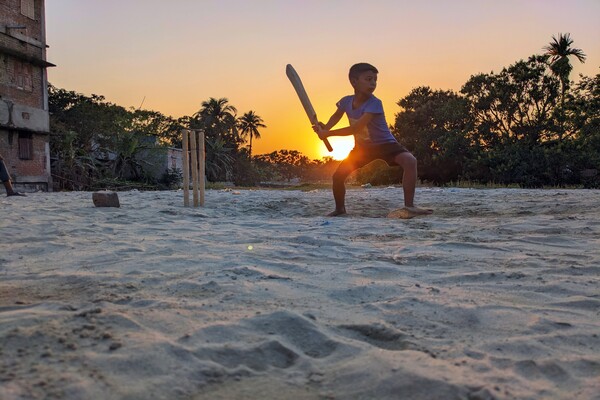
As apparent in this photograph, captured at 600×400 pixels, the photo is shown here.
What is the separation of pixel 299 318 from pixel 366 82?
4.08 metres

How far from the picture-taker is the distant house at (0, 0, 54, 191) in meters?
15.9

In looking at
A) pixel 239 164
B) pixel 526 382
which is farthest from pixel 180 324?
pixel 239 164

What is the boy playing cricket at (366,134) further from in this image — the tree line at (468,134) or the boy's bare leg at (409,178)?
the tree line at (468,134)

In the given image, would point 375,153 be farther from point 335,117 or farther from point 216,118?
point 216,118

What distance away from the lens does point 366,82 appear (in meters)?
5.11

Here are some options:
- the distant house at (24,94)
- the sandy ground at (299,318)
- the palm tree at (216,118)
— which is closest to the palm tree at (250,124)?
the palm tree at (216,118)

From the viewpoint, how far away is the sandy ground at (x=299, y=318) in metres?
1.12

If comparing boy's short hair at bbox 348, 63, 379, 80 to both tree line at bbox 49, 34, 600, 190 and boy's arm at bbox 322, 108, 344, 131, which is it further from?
tree line at bbox 49, 34, 600, 190

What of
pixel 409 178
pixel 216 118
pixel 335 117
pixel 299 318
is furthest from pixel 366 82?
pixel 216 118

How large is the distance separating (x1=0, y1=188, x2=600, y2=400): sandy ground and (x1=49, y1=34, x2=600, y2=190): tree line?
16474 mm

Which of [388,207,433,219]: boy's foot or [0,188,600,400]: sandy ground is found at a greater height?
[388,207,433,219]: boy's foot

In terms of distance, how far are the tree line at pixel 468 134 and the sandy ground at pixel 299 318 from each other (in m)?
16.5

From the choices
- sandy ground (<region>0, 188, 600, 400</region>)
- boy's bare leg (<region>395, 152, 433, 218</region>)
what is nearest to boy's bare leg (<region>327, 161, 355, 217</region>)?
boy's bare leg (<region>395, 152, 433, 218</region>)

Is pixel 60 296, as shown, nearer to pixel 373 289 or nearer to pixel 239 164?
pixel 373 289
